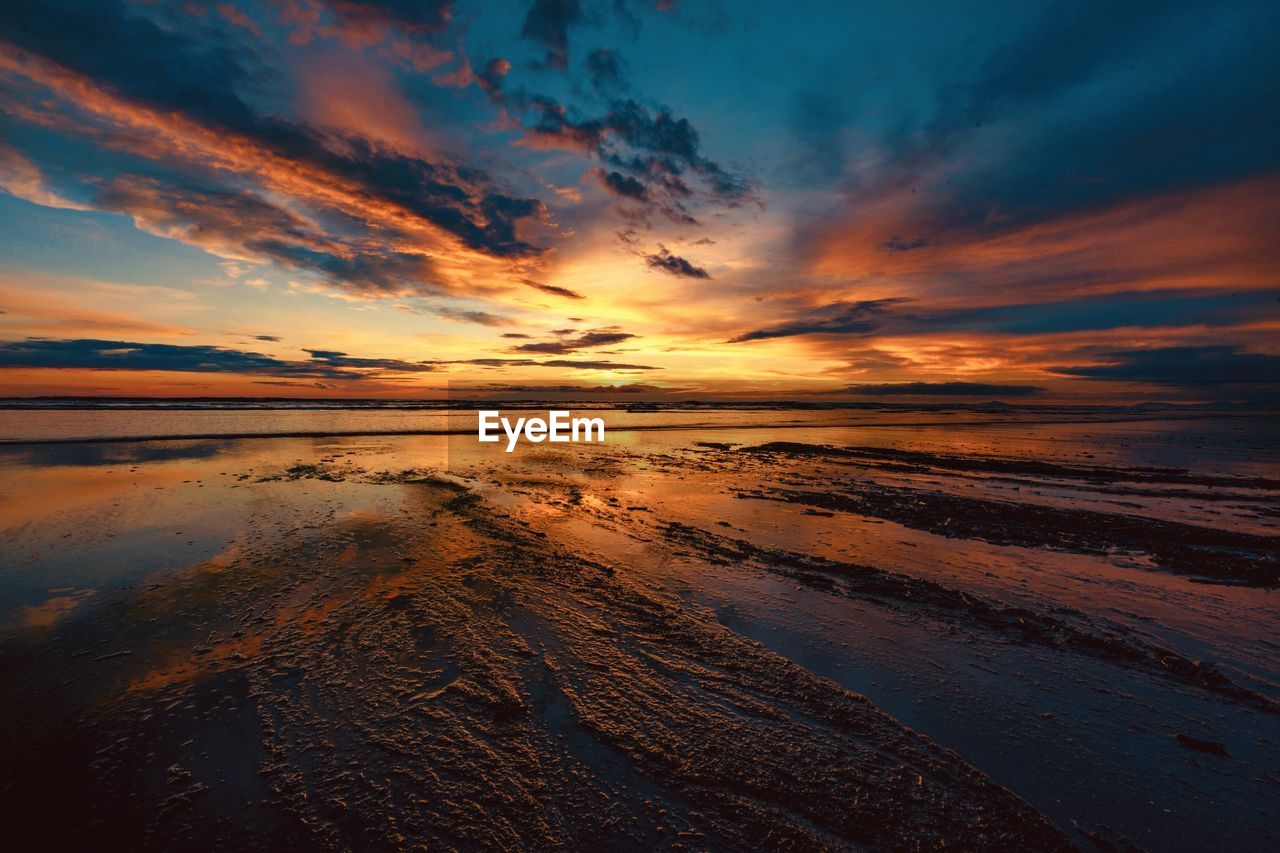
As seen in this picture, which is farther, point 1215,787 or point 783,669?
point 783,669

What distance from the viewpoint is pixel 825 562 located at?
9.23 meters

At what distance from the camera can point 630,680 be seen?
17.1ft

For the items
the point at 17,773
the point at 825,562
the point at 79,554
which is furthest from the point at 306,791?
the point at 79,554

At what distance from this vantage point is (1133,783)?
13.0ft

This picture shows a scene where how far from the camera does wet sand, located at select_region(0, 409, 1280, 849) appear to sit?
141 inches

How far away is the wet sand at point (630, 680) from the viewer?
357cm

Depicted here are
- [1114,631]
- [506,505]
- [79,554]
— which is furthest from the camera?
[506,505]

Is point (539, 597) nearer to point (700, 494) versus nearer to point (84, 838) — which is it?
point (84, 838)

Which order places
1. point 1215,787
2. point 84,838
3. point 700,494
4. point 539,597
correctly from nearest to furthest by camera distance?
point 84,838 < point 1215,787 < point 539,597 < point 700,494

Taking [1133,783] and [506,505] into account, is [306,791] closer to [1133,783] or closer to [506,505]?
[1133,783]

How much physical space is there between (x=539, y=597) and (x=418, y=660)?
6.82ft

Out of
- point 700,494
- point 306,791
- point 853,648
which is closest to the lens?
point 306,791

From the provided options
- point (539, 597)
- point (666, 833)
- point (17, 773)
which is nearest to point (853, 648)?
point (666, 833)

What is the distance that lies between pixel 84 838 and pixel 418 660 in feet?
8.48
